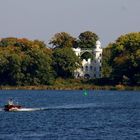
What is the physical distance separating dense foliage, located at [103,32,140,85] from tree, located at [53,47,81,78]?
949cm

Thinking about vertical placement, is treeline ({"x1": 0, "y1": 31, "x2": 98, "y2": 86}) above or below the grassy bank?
above

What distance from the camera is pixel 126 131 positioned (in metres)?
67.9

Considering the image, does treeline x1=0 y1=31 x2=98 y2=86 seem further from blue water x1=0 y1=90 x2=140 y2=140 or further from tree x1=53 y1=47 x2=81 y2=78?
blue water x1=0 y1=90 x2=140 y2=140

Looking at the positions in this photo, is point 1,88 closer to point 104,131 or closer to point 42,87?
point 42,87

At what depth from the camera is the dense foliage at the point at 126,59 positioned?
182 metres

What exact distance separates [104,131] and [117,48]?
12223 centimetres

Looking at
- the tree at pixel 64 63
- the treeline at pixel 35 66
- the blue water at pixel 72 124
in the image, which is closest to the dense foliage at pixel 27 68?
the treeline at pixel 35 66

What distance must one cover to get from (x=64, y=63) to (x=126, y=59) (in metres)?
18.6

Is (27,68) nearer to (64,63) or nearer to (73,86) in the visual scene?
(64,63)

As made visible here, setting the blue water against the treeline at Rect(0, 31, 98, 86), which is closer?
the blue water

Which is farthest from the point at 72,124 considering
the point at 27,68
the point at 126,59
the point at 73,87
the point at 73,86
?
the point at 27,68

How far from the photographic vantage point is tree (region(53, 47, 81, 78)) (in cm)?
19425

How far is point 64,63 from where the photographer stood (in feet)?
640

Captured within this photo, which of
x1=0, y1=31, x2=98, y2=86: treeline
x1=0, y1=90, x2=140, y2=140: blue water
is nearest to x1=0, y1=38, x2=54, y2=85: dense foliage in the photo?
x1=0, y1=31, x2=98, y2=86: treeline
